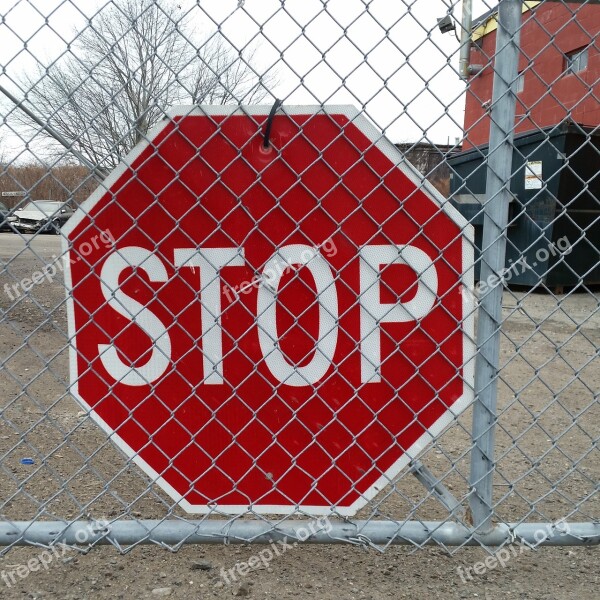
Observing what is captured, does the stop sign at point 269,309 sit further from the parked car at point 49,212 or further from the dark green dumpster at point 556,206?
the dark green dumpster at point 556,206

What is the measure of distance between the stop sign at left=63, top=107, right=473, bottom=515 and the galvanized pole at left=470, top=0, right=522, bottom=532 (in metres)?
0.06

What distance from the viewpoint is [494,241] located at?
5.55ft

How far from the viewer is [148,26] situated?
2432mm

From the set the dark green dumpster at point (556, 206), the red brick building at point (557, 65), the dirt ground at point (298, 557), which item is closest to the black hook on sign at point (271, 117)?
the dirt ground at point (298, 557)

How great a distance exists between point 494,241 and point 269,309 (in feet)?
2.29

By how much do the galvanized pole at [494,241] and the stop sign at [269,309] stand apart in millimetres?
62

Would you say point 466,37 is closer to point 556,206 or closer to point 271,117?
point 271,117

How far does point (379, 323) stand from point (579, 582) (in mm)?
1314

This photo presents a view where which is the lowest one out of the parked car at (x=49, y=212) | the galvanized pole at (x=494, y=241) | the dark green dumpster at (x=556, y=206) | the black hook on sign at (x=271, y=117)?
the dark green dumpster at (x=556, y=206)

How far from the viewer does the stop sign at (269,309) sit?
1642mm

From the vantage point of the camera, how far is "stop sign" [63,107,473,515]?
64.6 inches

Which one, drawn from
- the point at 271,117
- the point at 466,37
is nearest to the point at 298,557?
the point at 271,117

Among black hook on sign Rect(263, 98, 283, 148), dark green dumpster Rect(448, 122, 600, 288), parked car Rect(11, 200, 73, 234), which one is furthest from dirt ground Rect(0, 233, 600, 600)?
dark green dumpster Rect(448, 122, 600, 288)

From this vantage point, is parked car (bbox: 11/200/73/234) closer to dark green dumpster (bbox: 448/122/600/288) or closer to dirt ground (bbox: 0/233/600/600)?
dirt ground (bbox: 0/233/600/600)
